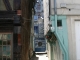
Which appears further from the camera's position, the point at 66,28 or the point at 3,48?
the point at 66,28

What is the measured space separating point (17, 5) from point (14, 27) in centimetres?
121

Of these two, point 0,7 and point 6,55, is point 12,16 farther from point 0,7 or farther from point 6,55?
point 6,55

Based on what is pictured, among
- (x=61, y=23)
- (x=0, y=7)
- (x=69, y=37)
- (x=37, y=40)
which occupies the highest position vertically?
(x=0, y=7)

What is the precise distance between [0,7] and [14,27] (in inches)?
53.3

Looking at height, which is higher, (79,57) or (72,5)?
(72,5)

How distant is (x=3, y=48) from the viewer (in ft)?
32.5

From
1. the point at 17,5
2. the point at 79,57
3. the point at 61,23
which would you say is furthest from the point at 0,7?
the point at 79,57

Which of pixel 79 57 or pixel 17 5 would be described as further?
pixel 79 57

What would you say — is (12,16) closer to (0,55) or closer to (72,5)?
(0,55)

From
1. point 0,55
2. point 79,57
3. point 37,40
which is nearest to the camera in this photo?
point 0,55

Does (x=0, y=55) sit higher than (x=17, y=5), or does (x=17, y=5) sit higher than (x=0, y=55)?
(x=17, y=5)

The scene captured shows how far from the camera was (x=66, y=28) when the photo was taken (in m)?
11.1

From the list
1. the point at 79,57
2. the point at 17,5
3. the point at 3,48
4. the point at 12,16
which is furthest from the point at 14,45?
the point at 79,57

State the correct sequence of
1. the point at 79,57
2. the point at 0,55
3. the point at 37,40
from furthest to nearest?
the point at 37,40
the point at 79,57
the point at 0,55
